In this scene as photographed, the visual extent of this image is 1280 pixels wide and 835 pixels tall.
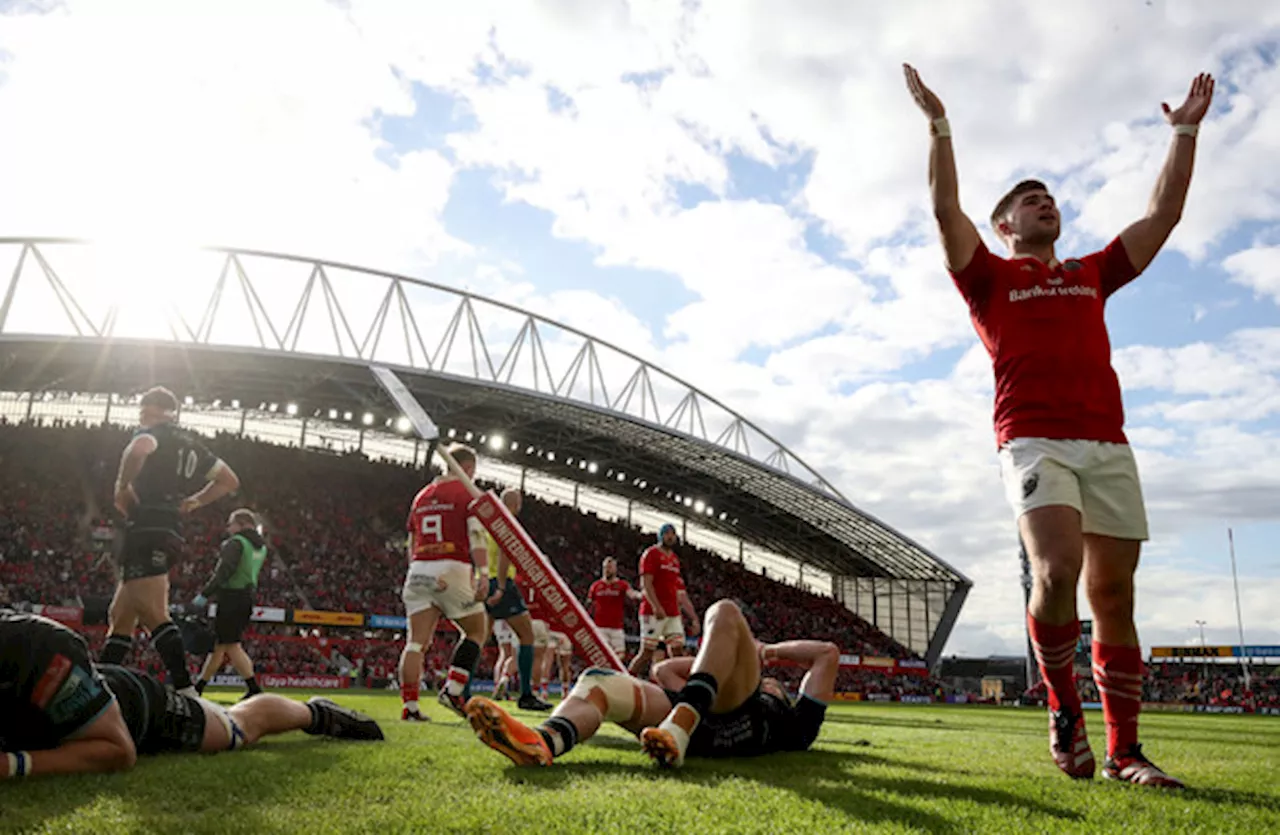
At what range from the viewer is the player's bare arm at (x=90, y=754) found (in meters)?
2.94

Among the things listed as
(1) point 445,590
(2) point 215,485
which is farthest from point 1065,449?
(2) point 215,485

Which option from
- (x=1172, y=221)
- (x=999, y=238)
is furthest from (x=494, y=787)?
(x=1172, y=221)

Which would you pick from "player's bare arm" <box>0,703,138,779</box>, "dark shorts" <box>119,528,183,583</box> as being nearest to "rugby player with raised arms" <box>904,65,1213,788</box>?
"player's bare arm" <box>0,703,138,779</box>

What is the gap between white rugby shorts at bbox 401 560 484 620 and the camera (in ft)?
23.0

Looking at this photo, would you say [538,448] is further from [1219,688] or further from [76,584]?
[1219,688]

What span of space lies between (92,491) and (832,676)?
34.2 meters

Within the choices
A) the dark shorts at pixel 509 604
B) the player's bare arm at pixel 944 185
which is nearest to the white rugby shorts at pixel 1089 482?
the player's bare arm at pixel 944 185

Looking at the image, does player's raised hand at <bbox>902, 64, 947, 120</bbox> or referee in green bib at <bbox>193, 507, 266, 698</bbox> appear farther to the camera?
referee in green bib at <bbox>193, 507, 266, 698</bbox>

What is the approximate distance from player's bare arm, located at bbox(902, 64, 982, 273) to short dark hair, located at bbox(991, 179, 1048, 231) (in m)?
0.43

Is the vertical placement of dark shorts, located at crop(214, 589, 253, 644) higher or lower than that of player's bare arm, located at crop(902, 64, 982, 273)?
lower

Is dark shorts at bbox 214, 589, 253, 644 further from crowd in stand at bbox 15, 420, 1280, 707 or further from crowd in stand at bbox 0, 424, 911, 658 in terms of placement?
crowd in stand at bbox 0, 424, 911, 658

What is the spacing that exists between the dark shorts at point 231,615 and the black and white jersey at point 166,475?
2797 mm

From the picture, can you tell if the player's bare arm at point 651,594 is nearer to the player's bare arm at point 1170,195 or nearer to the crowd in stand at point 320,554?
the player's bare arm at point 1170,195

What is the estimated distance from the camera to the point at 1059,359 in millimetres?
3777
